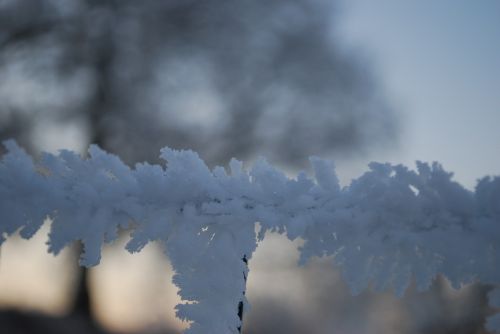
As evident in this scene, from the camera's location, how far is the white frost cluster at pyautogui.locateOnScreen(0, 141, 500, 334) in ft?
1.68

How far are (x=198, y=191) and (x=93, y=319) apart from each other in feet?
27.9

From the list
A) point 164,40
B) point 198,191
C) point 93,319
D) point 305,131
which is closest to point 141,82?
point 164,40

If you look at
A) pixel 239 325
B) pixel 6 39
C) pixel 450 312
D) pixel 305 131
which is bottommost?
pixel 239 325

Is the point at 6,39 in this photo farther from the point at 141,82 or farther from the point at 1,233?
the point at 1,233

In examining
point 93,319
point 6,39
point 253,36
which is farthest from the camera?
point 253,36

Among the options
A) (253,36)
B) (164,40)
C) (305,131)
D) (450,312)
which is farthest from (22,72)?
(450,312)

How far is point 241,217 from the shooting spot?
1.86 feet

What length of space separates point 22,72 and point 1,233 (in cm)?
813

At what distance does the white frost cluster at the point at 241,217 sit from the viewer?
51cm

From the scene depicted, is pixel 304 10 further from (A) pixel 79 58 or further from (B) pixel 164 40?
(A) pixel 79 58

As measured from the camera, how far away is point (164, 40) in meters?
8.59

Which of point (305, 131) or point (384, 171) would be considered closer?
point (384, 171)

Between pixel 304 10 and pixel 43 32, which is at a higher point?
Result: pixel 304 10

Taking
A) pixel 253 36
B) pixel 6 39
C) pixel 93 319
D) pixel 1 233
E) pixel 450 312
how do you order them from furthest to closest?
pixel 450 312 → pixel 253 36 → pixel 93 319 → pixel 6 39 → pixel 1 233
